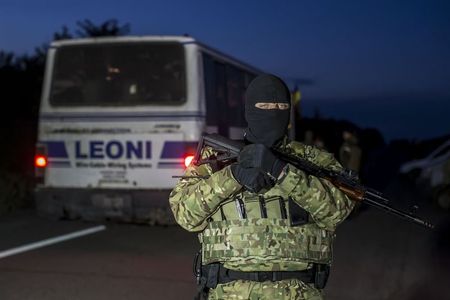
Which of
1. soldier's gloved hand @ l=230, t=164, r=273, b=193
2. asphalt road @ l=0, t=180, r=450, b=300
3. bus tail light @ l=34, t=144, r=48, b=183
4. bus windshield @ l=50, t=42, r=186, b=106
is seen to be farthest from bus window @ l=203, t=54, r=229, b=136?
soldier's gloved hand @ l=230, t=164, r=273, b=193

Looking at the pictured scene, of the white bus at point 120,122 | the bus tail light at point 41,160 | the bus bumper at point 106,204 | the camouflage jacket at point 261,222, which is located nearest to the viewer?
the camouflage jacket at point 261,222

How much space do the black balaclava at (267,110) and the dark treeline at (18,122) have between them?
985 centimetres

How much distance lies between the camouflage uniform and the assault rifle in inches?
2.1

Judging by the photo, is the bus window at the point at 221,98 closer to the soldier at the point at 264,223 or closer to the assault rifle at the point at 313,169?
the assault rifle at the point at 313,169

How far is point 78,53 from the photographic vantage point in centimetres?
953

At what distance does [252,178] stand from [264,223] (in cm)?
30

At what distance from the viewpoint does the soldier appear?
2.63 metres

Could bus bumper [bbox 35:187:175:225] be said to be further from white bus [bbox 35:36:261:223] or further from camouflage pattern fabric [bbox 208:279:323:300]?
camouflage pattern fabric [bbox 208:279:323:300]

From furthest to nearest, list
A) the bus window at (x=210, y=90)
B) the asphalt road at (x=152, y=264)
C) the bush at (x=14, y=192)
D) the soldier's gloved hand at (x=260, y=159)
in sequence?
the bush at (x=14, y=192), the bus window at (x=210, y=90), the asphalt road at (x=152, y=264), the soldier's gloved hand at (x=260, y=159)

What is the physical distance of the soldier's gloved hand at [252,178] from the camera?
2432 mm

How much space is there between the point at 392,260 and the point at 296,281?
6044 millimetres

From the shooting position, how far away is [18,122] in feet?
47.8

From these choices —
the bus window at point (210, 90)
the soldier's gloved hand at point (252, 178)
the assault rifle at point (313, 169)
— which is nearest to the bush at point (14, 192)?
the bus window at point (210, 90)

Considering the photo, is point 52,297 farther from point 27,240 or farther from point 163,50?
point 163,50
